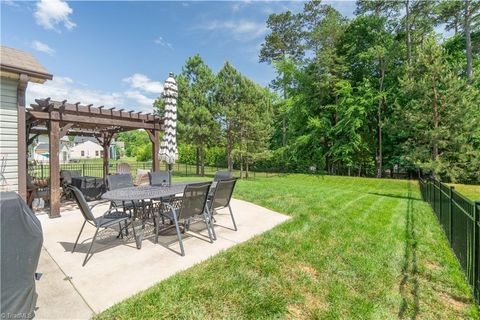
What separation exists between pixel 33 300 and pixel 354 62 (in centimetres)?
2497

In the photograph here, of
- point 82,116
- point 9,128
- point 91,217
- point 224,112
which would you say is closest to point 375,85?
point 224,112

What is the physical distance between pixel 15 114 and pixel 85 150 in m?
54.8

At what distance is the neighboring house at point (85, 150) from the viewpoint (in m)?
51.0

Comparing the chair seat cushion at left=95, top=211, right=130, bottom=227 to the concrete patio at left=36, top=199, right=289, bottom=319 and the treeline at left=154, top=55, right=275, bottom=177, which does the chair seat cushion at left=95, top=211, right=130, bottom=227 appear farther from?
the treeline at left=154, top=55, right=275, bottom=177

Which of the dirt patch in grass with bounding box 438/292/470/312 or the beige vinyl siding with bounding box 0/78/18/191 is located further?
the beige vinyl siding with bounding box 0/78/18/191

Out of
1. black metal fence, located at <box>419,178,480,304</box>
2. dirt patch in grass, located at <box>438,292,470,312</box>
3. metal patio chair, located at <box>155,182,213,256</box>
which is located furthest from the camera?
metal patio chair, located at <box>155,182,213,256</box>

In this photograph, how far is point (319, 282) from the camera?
9.11 ft

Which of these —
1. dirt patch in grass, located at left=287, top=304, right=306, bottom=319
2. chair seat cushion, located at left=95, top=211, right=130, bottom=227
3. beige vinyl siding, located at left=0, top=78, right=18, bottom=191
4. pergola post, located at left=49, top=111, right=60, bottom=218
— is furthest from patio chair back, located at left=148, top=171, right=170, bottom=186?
dirt patch in grass, located at left=287, top=304, right=306, bottom=319

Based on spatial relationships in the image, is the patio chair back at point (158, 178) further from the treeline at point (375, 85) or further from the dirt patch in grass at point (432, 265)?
the treeline at point (375, 85)

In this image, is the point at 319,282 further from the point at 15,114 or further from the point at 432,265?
the point at 15,114

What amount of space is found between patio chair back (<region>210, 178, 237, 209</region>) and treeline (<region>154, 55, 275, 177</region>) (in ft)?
36.9

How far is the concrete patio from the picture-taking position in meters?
2.31

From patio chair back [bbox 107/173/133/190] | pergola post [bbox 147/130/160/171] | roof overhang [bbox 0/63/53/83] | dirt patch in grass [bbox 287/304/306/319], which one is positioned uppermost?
roof overhang [bbox 0/63/53/83]

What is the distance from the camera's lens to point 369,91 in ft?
61.9
